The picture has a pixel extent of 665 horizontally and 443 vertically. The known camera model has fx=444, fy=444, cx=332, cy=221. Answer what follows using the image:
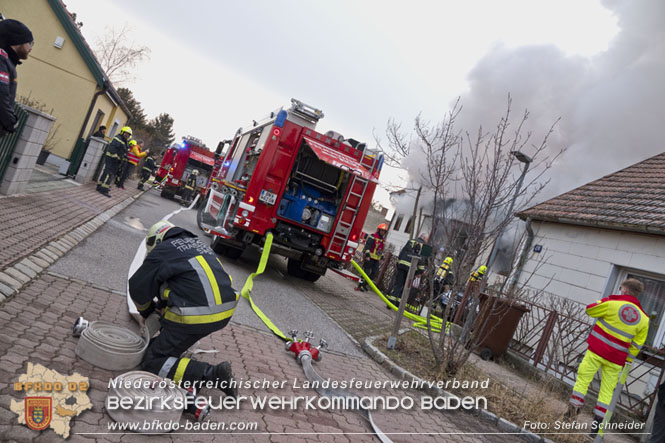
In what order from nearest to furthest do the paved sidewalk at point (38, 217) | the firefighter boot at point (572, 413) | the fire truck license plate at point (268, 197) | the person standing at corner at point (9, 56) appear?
1. the person standing at corner at point (9, 56)
2. the paved sidewalk at point (38, 217)
3. the firefighter boot at point (572, 413)
4. the fire truck license plate at point (268, 197)

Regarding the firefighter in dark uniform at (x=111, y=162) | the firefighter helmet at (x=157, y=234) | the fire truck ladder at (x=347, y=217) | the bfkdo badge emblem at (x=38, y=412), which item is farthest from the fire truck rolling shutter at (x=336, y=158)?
the bfkdo badge emblem at (x=38, y=412)

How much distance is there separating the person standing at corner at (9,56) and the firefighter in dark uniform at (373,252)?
9.54 m

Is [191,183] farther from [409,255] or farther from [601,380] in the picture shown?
[601,380]

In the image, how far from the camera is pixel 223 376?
308cm

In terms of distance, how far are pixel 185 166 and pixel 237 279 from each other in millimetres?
13358

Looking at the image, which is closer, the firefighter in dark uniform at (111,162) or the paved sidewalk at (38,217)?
the paved sidewalk at (38,217)

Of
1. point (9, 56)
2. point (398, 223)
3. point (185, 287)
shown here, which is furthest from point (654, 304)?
point (398, 223)

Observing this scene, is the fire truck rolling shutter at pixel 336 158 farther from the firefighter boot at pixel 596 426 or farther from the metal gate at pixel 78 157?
the metal gate at pixel 78 157

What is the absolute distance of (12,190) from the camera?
702 centimetres

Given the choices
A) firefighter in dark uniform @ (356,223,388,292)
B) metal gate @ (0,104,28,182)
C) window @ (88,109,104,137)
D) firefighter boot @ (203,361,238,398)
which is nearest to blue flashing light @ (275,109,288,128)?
metal gate @ (0,104,28,182)

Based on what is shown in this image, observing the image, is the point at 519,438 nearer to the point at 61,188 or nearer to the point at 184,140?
the point at 61,188

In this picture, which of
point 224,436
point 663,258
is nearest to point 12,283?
point 224,436

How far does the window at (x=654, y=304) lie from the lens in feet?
22.7

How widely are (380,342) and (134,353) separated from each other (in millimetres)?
4155
